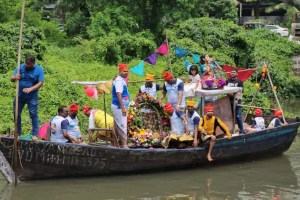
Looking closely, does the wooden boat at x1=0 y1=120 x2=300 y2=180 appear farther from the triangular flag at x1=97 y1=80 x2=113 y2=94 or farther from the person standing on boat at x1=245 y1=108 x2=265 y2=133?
the triangular flag at x1=97 y1=80 x2=113 y2=94

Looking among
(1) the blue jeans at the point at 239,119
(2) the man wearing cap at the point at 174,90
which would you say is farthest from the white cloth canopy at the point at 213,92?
(1) the blue jeans at the point at 239,119

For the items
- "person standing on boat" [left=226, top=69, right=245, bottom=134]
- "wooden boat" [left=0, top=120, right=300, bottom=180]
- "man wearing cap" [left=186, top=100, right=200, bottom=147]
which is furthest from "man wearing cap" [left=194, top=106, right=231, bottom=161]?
"person standing on boat" [left=226, top=69, right=245, bottom=134]

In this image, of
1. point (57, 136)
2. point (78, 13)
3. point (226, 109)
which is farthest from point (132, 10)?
point (57, 136)

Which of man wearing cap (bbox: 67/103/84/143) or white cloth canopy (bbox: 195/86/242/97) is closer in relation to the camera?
man wearing cap (bbox: 67/103/84/143)

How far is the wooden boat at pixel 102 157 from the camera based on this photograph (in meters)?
12.4

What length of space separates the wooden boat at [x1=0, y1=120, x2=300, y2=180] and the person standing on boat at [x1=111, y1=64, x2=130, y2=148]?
0.47m

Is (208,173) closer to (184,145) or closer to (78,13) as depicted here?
(184,145)

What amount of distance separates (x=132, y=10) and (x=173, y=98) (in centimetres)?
1998

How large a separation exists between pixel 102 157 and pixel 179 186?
1.61 m

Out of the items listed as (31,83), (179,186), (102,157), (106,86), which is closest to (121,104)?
(106,86)

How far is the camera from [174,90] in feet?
47.1

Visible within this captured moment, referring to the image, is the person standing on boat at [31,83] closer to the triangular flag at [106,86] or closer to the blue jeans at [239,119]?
the triangular flag at [106,86]

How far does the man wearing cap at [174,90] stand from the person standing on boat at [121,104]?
1.31 metres

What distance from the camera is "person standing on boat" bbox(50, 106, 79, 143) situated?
12.8 m
